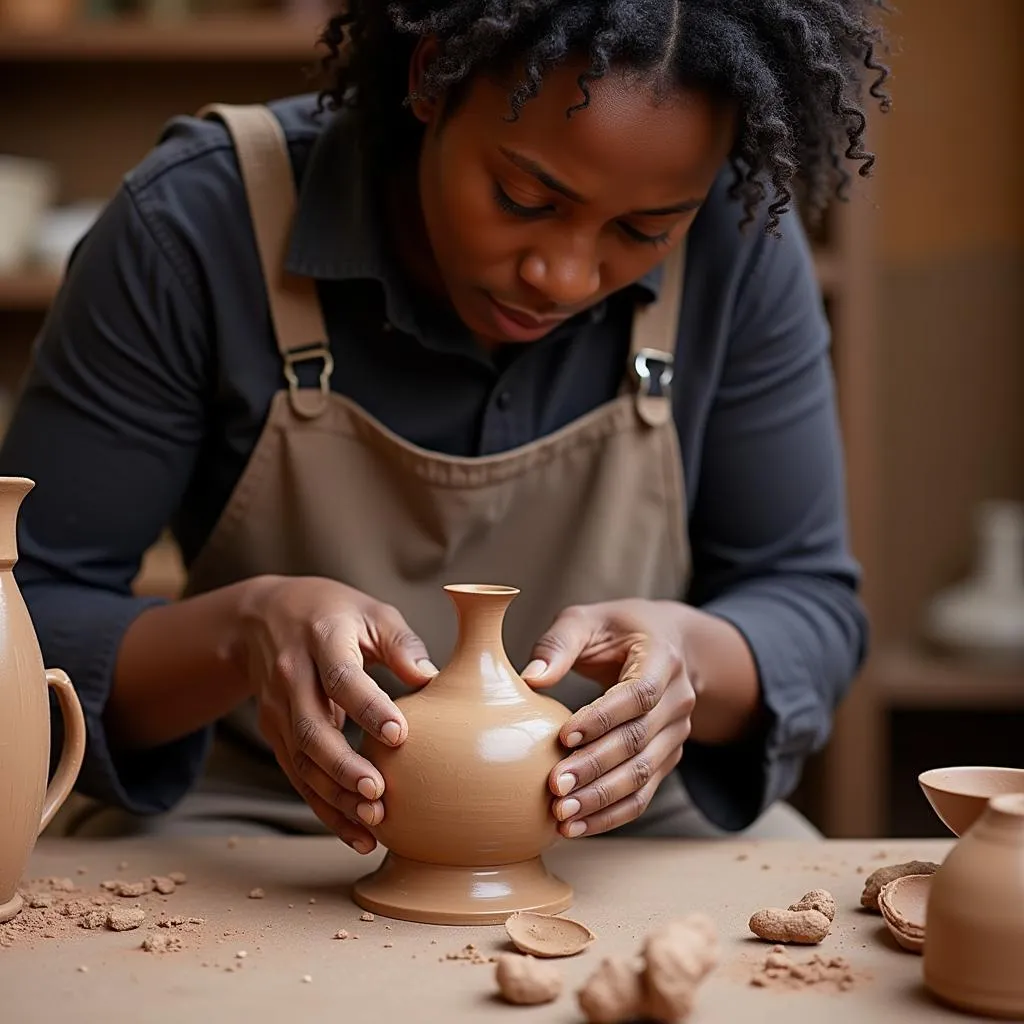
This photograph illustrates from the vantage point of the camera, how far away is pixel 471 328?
1.45 meters

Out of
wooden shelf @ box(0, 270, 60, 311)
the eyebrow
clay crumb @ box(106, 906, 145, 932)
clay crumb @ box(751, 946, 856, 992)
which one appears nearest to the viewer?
clay crumb @ box(751, 946, 856, 992)

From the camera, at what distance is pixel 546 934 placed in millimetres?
1036

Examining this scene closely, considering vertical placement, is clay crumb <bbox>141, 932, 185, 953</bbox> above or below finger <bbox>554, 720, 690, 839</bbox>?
below

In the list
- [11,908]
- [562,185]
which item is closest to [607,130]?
[562,185]

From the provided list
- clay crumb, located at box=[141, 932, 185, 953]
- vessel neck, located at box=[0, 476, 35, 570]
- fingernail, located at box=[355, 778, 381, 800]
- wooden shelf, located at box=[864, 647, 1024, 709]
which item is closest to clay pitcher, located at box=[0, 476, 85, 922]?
vessel neck, located at box=[0, 476, 35, 570]

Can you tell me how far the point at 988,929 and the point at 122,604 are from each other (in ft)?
2.74

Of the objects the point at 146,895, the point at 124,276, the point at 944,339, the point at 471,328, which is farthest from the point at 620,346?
the point at 944,339

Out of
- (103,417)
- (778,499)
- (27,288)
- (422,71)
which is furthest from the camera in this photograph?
(27,288)

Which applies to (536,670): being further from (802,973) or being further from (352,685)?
(802,973)

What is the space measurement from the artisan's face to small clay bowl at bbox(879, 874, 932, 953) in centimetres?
52

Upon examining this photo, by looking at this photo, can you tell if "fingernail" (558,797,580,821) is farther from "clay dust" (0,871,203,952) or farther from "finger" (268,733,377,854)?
"clay dust" (0,871,203,952)

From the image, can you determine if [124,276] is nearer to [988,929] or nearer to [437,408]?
[437,408]

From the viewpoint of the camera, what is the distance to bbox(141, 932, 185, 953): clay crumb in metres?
1.02

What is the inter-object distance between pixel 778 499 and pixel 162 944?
809mm
